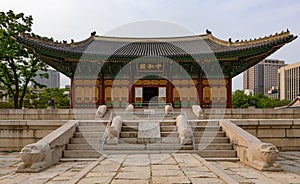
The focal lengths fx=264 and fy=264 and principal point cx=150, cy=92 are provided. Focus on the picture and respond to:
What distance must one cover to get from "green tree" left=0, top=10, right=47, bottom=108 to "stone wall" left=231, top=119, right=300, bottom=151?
1920 cm

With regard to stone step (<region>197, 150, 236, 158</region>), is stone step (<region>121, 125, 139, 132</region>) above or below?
above

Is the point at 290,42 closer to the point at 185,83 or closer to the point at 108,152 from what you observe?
the point at 185,83

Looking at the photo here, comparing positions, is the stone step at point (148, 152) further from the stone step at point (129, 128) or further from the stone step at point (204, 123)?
the stone step at point (204, 123)

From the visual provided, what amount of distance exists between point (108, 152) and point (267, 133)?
596 cm

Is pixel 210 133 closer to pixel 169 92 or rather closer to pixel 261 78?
pixel 169 92

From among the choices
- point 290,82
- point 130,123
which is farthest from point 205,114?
point 290,82

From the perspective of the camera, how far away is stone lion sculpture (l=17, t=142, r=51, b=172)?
267 inches

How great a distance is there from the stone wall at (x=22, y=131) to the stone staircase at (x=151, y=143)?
46.9 inches

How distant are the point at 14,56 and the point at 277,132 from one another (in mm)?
20454

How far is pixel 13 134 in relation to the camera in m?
9.93

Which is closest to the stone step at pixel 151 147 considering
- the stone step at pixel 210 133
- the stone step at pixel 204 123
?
the stone step at pixel 210 133

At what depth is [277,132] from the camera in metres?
9.95

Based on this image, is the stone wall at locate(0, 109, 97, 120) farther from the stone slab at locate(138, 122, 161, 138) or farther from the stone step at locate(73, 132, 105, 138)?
the stone slab at locate(138, 122, 161, 138)

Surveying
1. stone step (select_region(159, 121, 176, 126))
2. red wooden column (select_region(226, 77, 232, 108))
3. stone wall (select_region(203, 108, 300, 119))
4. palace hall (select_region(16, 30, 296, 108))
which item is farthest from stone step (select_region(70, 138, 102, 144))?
red wooden column (select_region(226, 77, 232, 108))
